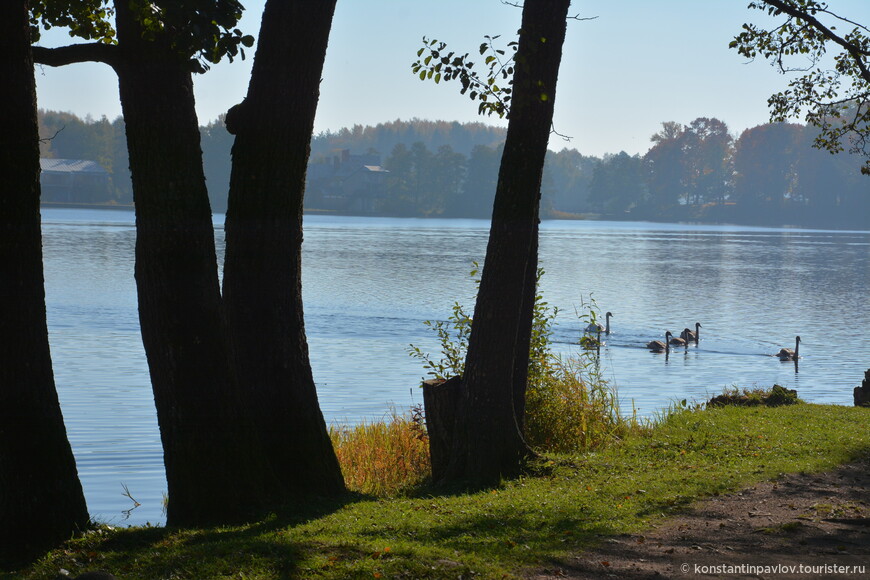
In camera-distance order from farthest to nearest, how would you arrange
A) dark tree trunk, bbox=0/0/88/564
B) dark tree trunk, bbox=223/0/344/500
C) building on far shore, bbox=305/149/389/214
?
building on far shore, bbox=305/149/389/214, dark tree trunk, bbox=223/0/344/500, dark tree trunk, bbox=0/0/88/564

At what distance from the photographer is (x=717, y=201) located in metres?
147

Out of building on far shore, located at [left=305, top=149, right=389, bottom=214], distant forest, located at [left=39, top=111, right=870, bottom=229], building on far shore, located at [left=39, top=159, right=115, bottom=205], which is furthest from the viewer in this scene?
building on far shore, located at [left=305, top=149, right=389, bottom=214]

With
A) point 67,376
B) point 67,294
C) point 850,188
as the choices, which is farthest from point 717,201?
point 67,376

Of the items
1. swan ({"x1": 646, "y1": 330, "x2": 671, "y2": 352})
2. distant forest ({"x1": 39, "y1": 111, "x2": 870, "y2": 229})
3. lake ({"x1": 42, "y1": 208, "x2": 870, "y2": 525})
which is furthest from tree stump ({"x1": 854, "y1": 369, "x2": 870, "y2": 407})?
distant forest ({"x1": 39, "y1": 111, "x2": 870, "y2": 229})

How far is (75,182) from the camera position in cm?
12319

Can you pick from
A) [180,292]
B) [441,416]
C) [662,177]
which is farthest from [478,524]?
[662,177]

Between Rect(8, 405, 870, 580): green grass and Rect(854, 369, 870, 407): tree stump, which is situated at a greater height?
Rect(8, 405, 870, 580): green grass

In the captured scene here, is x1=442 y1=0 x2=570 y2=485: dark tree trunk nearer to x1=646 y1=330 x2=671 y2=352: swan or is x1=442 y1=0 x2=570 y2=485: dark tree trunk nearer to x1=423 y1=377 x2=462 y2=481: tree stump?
x1=423 y1=377 x2=462 y2=481: tree stump

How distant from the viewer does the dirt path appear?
608 centimetres

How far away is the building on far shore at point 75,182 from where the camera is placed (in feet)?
396

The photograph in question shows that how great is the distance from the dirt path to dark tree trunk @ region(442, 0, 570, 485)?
6.98 ft

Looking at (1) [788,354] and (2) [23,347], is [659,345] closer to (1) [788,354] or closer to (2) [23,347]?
(1) [788,354]

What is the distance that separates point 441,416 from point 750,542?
3.84m

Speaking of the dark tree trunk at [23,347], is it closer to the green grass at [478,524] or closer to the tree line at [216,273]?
the tree line at [216,273]
